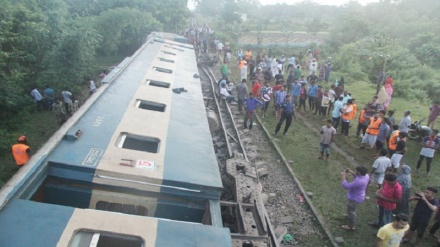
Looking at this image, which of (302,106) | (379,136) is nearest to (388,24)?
(302,106)

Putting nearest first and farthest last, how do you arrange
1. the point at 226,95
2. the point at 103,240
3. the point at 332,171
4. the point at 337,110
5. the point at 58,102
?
the point at 103,240
the point at 332,171
the point at 58,102
the point at 337,110
the point at 226,95

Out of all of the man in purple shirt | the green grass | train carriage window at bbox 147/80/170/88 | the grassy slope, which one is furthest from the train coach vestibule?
train carriage window at bbox 147/80/170/88

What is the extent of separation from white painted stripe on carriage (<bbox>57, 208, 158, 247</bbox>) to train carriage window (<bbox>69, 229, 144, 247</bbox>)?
4 cm

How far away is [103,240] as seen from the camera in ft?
13.4

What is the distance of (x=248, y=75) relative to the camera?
781 inches

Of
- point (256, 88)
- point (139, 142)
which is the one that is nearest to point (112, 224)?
point (139, 142)

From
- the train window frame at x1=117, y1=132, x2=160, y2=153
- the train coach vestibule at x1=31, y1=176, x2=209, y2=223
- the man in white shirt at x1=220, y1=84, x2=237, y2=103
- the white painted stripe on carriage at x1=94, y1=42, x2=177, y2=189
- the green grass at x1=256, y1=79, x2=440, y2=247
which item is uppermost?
the white painted stripe on carriage at x1=94, y1=42, x2=177, y2=189

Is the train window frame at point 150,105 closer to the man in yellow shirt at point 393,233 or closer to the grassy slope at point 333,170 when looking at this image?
the grassy slope at point 333,170

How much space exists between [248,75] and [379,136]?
421 inches

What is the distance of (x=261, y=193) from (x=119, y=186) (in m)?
3.57

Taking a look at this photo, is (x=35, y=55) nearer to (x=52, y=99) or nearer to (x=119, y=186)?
(x=52, y=99)

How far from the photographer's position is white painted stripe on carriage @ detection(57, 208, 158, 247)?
12.5 feet

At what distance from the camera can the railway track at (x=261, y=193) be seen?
232 inches

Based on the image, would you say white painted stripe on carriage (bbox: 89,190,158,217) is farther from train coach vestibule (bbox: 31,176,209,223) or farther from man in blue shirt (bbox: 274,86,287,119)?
man in blue shirt (bbox: 274,86,287,119)
